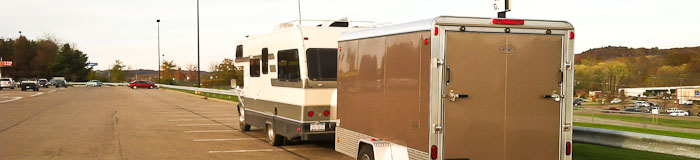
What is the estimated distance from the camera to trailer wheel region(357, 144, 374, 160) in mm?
8203

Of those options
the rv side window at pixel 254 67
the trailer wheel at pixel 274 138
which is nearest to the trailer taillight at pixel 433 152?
the trailer wheel at pixel 274 138

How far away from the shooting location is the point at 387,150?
7.88 metres

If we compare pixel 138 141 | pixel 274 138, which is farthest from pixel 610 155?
pixel 138 141

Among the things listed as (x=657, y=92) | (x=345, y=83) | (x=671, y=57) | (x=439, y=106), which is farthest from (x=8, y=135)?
(x=671, y=57)

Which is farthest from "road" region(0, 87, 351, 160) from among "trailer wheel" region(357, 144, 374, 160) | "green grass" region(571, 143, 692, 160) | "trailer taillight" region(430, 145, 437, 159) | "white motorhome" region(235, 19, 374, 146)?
"trailer taillight" region(430, 145, 437, 159)

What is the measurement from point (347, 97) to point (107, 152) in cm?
542

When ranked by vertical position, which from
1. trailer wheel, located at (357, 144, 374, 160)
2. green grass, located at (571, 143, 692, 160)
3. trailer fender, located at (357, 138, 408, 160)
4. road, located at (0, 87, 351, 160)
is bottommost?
road, located at (0, 87, 351, 160)

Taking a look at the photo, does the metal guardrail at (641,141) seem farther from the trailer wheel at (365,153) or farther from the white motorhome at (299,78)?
the white motorhome at (299,78)

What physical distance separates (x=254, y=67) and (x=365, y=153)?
21.9 ft

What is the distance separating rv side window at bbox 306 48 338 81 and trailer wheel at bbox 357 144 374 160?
3191 millimetres

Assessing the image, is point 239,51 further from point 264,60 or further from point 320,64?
point 320,64

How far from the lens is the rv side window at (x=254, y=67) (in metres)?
14.3

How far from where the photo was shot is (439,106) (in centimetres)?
690

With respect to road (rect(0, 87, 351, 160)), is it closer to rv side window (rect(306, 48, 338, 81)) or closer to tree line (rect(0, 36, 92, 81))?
rv side window (rect(306, 48, 338, 81))
